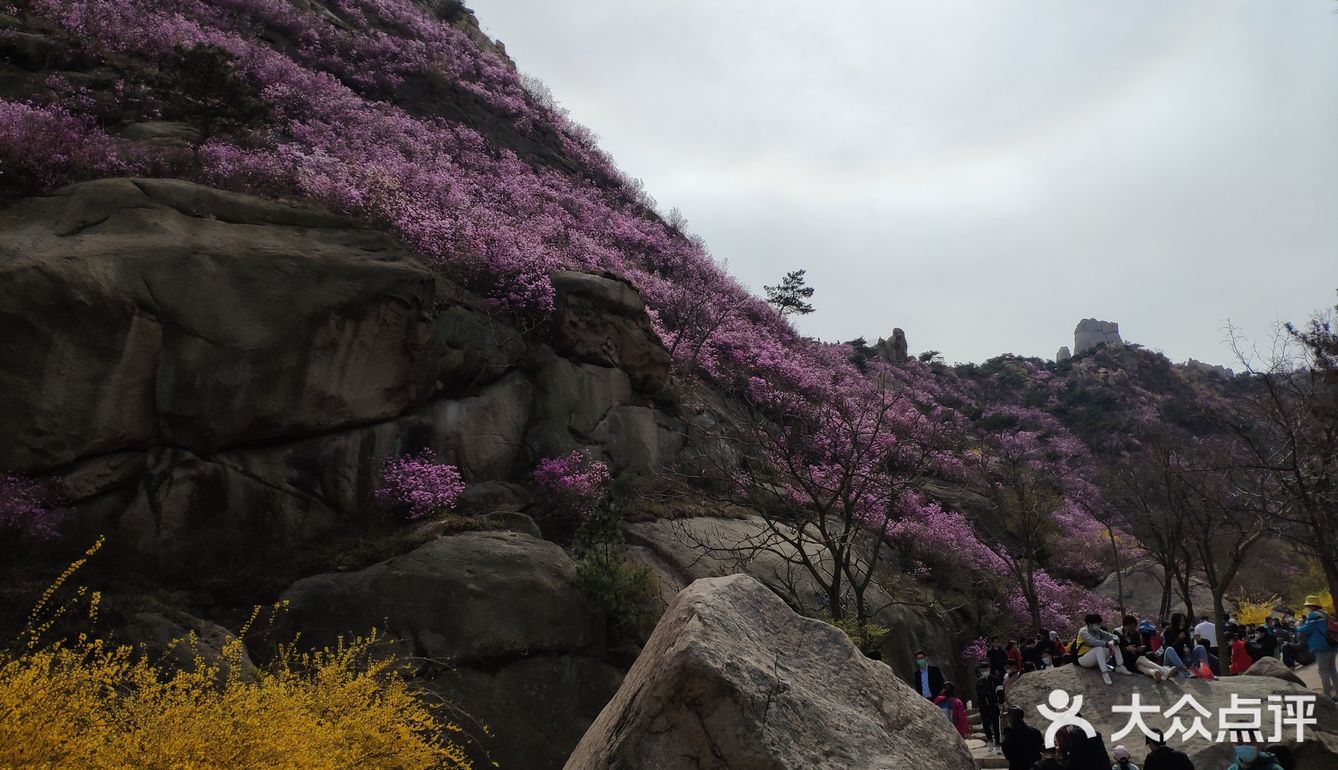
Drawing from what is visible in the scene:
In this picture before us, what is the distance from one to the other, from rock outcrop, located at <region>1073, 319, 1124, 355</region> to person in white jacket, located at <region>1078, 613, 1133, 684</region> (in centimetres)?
10302

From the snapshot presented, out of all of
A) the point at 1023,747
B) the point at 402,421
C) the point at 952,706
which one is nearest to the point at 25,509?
the point at 402,421

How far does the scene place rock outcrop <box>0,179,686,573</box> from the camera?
406 inches

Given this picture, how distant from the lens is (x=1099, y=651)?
30.8 feet

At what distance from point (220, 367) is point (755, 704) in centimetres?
1095

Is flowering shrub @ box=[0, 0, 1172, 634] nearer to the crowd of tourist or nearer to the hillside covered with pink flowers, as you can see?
the hillside covered with pink flowers

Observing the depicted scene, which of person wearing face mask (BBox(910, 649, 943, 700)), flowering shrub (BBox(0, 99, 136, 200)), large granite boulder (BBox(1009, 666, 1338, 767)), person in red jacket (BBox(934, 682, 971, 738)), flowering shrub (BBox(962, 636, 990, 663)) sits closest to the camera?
large granite boulder (BBox(1009, 666, 1338, 767))

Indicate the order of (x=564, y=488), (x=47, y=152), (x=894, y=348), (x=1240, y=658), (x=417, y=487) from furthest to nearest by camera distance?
(x=894, y=348)
(x=564, y=488)
(x=1240, y=658)
(x=417, y=487)
(x=47, y=152)

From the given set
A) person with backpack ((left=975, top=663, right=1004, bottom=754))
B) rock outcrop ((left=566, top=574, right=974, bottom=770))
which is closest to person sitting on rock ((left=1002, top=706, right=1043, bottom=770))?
rock outcrop ((left=566, top=574, right=974, bottom=770))

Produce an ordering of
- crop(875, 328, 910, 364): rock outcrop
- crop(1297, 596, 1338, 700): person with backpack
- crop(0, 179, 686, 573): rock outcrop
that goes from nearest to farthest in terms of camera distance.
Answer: crop(0, 179, 686, 573): rock outcrop, crop(1297, 596, 1338, 700): person with backpack, crop(875, 328, 910, 364): rock outcrop

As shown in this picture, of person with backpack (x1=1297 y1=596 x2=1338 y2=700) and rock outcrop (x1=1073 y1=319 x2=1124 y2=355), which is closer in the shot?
person with backpack (x1=1297 y1=596 x2=1338 y2=700)

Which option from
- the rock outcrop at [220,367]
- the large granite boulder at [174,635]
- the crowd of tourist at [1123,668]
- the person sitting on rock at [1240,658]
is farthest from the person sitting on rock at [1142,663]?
the rock outcrop at [220,367]

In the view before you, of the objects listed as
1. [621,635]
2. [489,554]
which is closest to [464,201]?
[489,554]

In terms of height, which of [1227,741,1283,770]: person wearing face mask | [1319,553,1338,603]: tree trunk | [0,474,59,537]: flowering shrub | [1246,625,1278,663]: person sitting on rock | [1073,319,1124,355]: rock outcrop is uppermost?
[1073,319,1124,355]: rock outcrop

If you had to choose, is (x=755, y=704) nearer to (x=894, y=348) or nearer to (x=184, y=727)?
(x=184, y=727)
